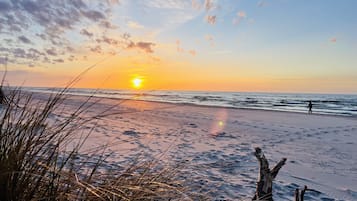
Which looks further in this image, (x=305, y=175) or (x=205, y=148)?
(x=205, y=148)

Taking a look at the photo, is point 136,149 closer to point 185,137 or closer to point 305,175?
point 185,137

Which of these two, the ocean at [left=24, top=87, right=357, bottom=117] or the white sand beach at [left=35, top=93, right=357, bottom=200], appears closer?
the white sand beach at [left=35, top=93, right=357, bottom=200]

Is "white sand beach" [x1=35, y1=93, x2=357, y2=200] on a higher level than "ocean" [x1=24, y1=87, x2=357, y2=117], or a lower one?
higher

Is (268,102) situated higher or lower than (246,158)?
lower

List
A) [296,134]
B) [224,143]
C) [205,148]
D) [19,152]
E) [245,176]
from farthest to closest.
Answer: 1. [296,134]
2. [224,143]
3. [205,148]
4. [245,176]
5. [19,152]

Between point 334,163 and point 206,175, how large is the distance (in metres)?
3.56

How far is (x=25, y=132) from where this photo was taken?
135 cm

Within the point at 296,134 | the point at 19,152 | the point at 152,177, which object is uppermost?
the point at 19,152

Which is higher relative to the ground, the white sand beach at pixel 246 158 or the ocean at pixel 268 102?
the white sand beach at pixel 246 158

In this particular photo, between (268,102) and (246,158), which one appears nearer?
(246,158)

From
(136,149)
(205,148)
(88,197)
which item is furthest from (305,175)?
(88,197)

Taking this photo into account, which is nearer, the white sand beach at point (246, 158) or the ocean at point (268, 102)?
the white sand beach at point (246, 158)

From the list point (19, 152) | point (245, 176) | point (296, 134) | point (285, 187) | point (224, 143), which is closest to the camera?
point (19, 152)

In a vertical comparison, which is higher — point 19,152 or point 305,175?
point 19,152
